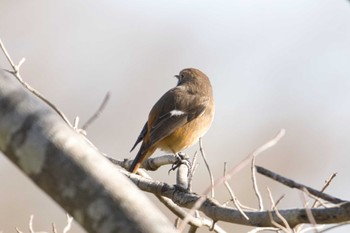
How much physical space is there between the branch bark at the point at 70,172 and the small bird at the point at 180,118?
3.88m

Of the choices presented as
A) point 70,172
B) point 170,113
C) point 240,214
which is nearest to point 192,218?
point 240,214

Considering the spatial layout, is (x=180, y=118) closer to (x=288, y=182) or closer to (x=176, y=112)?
(x=176, y=112)

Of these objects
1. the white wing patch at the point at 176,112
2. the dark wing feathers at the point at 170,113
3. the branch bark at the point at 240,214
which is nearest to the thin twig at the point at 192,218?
the branch bark at the point at 240,214

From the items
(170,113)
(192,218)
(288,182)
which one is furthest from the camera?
(170,113)

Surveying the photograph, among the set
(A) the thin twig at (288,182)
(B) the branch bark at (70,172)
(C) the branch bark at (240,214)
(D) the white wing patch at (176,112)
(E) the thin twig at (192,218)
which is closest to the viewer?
(B) the branch bark at (70,172)

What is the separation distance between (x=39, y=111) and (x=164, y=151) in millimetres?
4434

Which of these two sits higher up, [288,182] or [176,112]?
[288,182]

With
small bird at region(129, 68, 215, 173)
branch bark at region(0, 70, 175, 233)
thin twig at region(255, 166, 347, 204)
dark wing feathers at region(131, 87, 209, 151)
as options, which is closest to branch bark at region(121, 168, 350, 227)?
thin twig at region(255, 166, 347, 204)

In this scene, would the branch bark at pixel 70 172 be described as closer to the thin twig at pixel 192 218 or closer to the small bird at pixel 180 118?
the thin twig at pixel 192 218

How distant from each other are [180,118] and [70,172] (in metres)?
4.53

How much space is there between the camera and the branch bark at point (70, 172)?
1541mm

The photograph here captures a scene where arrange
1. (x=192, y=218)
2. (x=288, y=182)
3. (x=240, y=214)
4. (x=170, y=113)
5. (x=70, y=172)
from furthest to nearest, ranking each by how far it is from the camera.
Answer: (x=170, y=113), (x=192, y=218), (x=240, y=214), (x=288, y=182), (x=70, y=172)

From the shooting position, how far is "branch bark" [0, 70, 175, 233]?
154 centimetres

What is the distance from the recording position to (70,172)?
1.56 meters
